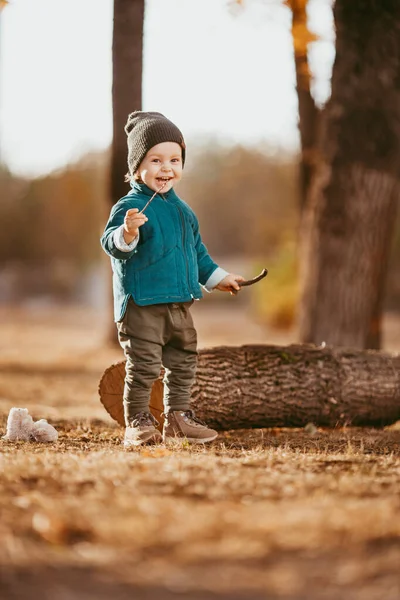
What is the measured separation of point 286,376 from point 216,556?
2.96 meters

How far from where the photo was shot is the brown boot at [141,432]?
14.7 feet

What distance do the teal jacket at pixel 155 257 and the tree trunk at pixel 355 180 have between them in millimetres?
3431

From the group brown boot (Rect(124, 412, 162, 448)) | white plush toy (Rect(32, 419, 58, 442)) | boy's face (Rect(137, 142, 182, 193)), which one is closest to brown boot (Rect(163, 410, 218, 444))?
brown boot (Rect(124, 412, 162, 448))

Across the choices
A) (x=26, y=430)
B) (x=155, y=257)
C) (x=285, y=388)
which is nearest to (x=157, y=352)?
(x=155, y=257)

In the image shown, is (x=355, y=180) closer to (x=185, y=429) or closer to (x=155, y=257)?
(x=155, y=257)

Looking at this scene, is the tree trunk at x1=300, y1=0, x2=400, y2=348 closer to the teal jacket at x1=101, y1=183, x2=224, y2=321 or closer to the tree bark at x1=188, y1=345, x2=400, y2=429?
the tree bark at x1=188, y1=345, x2=400, y2=429

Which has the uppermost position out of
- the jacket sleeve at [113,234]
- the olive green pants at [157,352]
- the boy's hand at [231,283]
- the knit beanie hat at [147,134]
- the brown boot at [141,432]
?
the knit beanie hat at [147,134]

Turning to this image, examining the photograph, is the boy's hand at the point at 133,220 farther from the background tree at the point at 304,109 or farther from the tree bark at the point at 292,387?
the background tree at the point at 304,109

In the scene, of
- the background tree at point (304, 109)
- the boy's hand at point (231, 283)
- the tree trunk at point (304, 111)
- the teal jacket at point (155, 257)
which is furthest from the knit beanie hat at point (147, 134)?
the tree trunk at point (304, 111)

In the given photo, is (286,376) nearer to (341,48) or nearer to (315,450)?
(315,450)

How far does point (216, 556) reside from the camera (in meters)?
2.48

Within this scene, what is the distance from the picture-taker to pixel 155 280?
174 inches

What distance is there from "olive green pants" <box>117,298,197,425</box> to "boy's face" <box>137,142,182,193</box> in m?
0.69

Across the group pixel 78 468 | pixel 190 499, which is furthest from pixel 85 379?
pixel 190 499
